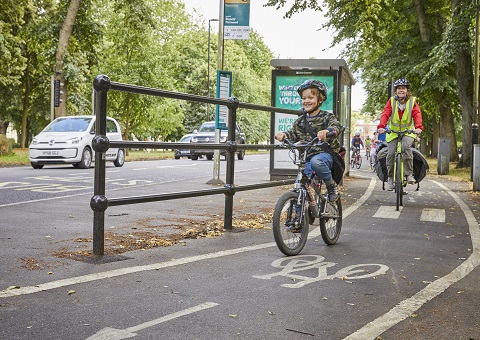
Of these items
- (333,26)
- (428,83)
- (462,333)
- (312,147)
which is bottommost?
(462,333)

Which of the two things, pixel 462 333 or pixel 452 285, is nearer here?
pixel 462 333

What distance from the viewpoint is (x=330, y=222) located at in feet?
22.8

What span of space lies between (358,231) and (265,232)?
1235 mm

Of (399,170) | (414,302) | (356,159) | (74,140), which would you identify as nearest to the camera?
(414,302)

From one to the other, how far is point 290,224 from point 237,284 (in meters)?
1.43

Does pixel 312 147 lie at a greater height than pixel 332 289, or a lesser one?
greater

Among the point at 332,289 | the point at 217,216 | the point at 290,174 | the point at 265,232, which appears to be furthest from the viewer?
the point at 290,174

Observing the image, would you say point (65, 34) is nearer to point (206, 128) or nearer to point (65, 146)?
point (206, 128)

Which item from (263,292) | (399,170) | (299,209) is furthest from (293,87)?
(263,292)

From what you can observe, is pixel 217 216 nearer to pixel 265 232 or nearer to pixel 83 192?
pixel 265 232

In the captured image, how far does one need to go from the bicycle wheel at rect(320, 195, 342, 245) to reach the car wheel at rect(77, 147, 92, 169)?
1533cm

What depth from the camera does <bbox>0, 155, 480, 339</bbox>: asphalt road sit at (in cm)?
381

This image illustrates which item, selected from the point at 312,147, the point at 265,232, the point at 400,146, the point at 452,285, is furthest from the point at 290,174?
the point at 452,285

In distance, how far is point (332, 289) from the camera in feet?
16.0
